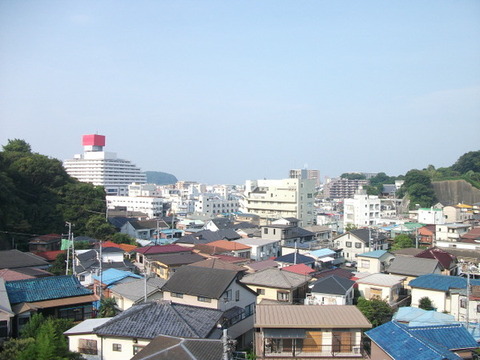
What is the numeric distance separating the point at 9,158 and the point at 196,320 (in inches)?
1319

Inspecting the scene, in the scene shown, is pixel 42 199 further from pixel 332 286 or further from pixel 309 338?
pixel 309 338

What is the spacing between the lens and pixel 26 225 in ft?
99.5

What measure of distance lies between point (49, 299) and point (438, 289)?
608 inches

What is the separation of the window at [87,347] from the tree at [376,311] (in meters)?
10.7

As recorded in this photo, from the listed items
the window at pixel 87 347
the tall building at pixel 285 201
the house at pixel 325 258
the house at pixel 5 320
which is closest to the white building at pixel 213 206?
the tall building at pixel 285 201

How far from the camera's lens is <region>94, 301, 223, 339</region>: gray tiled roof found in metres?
10.5

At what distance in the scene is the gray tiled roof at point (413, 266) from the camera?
806 inches

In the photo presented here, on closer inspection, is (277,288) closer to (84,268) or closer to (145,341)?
(145,341)

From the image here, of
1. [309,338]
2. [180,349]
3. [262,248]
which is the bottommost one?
[262,248]

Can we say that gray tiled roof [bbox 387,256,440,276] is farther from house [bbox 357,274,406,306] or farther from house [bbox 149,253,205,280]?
house [bbox 149,253,205,280]

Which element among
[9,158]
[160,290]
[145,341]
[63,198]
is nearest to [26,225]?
[63,198]

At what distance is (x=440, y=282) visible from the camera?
17938 millimetres

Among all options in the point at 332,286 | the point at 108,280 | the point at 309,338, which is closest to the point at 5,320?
the point at 108,280

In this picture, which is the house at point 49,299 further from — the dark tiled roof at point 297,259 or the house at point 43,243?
the house at point 43,243
